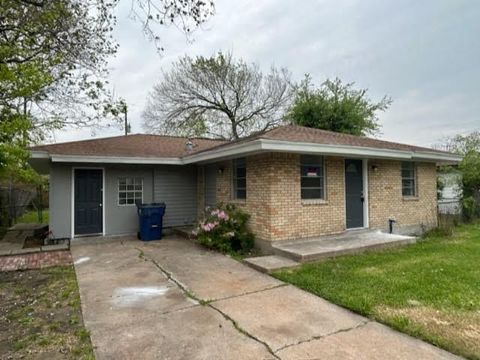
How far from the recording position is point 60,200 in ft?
28.5

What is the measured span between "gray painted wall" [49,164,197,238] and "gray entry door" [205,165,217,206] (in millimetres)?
871

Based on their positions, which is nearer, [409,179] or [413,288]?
[413,288]

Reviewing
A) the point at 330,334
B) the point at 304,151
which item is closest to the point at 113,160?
the point at 304,151

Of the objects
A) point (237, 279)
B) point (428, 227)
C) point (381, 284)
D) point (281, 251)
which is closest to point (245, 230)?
point (281, 251)

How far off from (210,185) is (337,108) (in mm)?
10704

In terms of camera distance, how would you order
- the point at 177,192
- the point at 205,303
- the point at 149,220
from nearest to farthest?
the point at 205,303 → the point at 149,220 → the point at 177,192

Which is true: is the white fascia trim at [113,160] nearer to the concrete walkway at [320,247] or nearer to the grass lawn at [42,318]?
the grass lawn at [42,318]

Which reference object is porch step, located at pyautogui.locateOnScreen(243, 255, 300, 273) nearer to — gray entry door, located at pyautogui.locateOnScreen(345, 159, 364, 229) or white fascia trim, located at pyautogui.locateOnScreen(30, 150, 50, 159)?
gray entry door, located at pyautogui.locateOnScreen(345, 159, 364, 229)

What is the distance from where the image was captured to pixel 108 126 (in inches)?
493

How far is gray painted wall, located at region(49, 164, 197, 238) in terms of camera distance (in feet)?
28.4

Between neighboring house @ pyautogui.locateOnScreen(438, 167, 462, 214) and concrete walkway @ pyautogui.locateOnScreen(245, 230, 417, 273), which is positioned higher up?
neighboring house @ pyautogui.locateOnScreen(438, 167, 462, 214)

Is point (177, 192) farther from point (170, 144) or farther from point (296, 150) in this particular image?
point (296, 150)

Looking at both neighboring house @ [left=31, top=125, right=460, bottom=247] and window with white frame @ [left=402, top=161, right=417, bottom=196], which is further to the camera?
window with white frame @ [left=402, top=161, right=417, bottom=196]

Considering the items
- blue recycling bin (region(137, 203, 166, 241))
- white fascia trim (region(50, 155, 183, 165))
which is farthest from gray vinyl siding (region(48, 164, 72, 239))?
blue recycling bin (region(137, 203, 166, 241))
